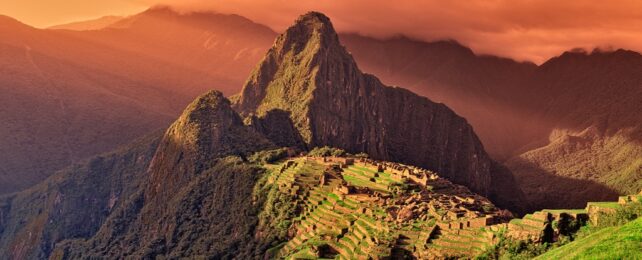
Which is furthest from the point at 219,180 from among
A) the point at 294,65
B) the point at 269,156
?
the point at 294,65

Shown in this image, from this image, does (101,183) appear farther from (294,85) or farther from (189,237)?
(189,237)

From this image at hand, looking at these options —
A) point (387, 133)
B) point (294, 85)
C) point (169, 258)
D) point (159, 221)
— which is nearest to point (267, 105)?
point (294, 85)

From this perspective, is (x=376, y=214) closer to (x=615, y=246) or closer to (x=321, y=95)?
(x=615, y=246)

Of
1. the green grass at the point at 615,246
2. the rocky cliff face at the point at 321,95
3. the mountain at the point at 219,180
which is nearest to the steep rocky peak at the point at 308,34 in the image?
the rocky cliff face at the point at 321,95

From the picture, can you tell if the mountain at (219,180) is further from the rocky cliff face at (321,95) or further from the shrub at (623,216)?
the shrub at (623,216)

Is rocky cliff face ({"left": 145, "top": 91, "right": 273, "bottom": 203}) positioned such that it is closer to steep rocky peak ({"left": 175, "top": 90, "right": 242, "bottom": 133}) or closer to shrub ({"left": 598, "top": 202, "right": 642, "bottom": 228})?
steep rocky peak ({"left": 175, "top": 90, "right": 242, "bottom": 133})

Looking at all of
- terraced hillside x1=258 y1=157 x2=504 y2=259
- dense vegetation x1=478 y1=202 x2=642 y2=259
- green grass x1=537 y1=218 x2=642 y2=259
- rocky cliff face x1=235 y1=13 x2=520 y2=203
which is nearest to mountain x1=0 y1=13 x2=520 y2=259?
rocky cliff face x1=235 y1=13 x2=520 y2=203
